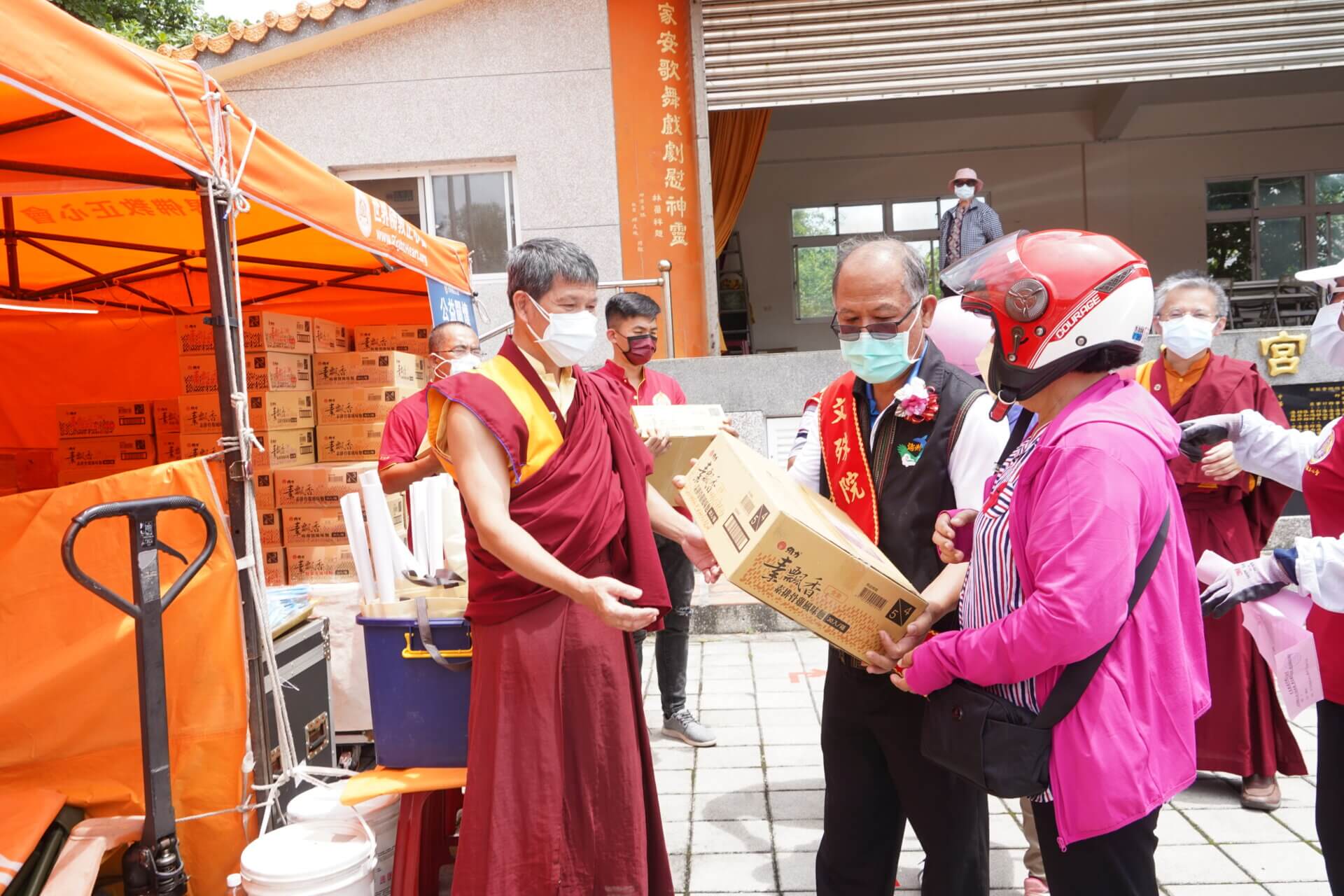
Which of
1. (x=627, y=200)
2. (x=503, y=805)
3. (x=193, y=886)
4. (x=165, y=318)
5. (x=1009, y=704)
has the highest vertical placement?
(x=627, y=200)

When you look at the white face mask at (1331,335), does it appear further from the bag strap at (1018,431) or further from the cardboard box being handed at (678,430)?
the cardboard box being handed at (678,430)

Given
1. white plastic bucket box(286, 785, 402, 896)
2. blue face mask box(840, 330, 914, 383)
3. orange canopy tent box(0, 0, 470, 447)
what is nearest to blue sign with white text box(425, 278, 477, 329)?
orange canopy tent box(0, 0, 470, 447)

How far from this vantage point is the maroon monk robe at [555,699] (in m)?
2.34

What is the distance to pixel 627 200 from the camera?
868 cm

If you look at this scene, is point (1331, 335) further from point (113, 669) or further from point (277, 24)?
point (277, 24)

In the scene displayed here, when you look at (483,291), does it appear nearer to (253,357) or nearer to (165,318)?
(165,318)

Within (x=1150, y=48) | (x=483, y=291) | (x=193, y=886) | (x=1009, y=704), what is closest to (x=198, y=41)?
(x=483, y=291)

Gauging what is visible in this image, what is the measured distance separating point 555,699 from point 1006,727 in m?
1.16

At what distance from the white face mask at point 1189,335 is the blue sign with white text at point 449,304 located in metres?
3.60

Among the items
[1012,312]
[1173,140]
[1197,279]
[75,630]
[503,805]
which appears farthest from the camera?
[1173,140]

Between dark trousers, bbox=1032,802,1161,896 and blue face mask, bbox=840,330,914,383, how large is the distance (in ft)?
3.44

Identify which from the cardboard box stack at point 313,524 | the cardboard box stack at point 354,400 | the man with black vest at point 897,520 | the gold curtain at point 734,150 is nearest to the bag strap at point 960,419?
the man with black vest at point 897,520

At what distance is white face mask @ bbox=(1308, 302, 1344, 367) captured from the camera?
2396 mm

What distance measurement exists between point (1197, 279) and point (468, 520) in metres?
3.08
